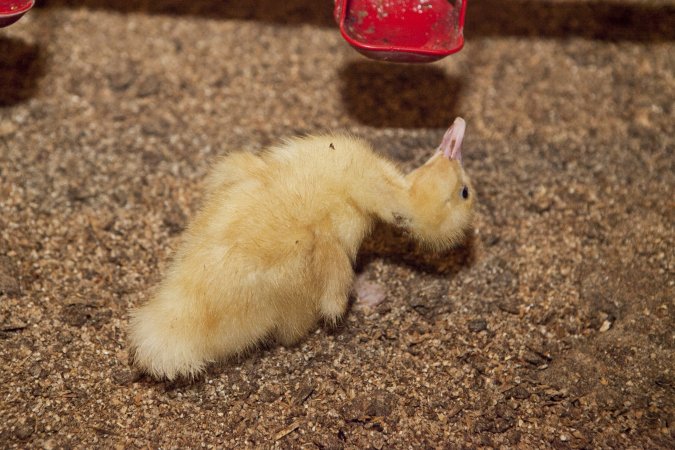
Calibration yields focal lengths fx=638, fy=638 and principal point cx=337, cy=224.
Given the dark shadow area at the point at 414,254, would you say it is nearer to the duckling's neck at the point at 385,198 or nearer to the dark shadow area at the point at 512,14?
the duckling's neck at the point at 385,198

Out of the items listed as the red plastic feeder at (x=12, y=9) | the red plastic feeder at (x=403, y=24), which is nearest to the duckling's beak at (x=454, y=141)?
the red plastic feeder at (x=403, y=24)

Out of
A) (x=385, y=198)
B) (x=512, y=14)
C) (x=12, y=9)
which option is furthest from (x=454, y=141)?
(x=12, y=9)

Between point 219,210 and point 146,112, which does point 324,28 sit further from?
point 219,210

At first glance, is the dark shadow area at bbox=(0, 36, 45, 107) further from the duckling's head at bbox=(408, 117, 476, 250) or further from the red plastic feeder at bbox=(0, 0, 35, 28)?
the duckling's head at bbox=(408, 117, 476, 250)

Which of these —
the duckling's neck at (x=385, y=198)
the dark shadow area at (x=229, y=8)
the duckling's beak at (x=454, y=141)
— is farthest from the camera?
the dark shadow area at (x=229, y=8)

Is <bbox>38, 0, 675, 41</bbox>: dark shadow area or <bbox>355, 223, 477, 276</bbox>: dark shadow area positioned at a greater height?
<bbox>38, 0, 675, 41</bbox>: dark shadow area

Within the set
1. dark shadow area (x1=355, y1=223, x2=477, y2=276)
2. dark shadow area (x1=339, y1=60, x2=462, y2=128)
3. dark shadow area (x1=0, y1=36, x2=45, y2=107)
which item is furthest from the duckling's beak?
dark shadow area (x1=0, y1=36, x2=45, y2=107)

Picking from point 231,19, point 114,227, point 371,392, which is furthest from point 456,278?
point 231,19
